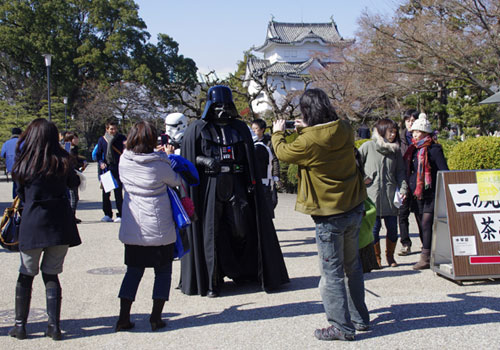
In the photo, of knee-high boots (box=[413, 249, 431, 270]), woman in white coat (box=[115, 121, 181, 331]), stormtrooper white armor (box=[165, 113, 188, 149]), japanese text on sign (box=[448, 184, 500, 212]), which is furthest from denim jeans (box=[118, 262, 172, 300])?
knee-high boots (box=[413, 249, 431, 270])

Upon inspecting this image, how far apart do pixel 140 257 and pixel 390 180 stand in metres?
3.76

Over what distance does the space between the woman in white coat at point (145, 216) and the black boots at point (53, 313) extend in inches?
18.6

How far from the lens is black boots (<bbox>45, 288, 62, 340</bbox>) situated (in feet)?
14.3

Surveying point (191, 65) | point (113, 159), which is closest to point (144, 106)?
point (191, 65)

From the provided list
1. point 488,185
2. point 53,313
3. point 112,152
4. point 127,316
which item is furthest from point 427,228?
point 112,152

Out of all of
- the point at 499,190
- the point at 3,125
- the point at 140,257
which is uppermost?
the point at 3,125

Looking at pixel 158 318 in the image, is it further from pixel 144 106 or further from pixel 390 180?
pixel 144 106

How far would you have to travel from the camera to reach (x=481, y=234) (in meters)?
6.07

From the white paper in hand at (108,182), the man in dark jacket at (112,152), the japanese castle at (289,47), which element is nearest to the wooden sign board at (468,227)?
the white paper in hand at (108,182)

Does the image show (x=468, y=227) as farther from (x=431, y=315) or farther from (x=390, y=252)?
(x=431, y=315)

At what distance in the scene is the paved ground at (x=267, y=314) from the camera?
4.21 m

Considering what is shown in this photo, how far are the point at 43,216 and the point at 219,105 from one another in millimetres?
2252

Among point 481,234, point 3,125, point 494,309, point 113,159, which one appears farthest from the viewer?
point 3,125

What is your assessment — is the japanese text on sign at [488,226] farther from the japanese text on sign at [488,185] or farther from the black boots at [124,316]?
the black boots at [124,316]
